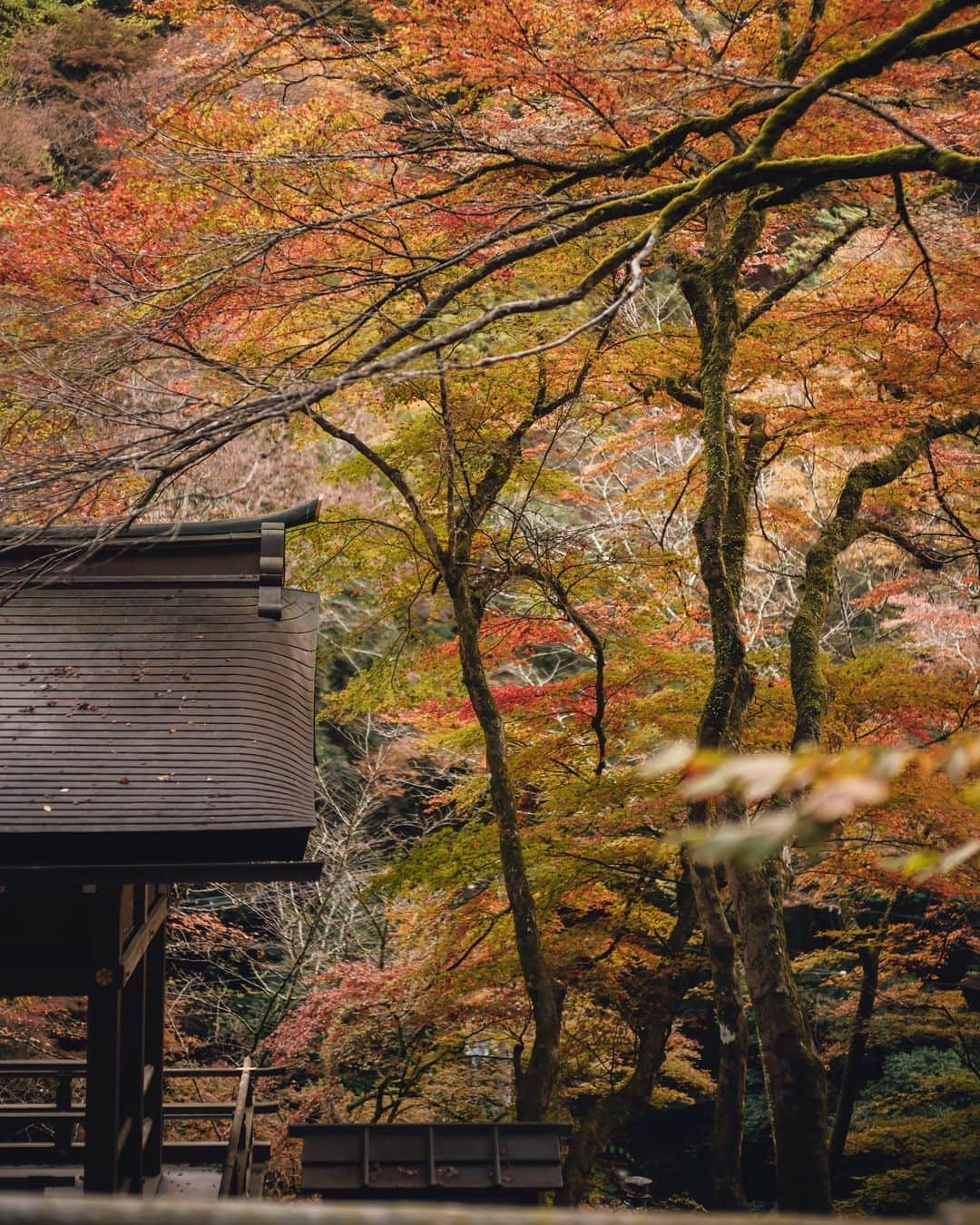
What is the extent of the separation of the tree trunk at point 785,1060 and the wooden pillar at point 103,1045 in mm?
3039

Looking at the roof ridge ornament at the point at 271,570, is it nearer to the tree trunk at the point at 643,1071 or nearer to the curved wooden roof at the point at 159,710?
the curved wooden roof at the point at 159,710

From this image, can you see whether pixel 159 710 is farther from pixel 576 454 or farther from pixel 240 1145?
pixel 576 454

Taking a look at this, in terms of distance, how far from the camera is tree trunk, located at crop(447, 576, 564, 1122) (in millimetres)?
7758

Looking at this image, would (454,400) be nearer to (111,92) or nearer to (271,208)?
(271,208)

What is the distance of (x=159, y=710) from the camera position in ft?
17.0

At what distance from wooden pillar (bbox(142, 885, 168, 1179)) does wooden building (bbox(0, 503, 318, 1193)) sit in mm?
697

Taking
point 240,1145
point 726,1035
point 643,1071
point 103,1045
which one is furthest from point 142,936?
point 643,1071

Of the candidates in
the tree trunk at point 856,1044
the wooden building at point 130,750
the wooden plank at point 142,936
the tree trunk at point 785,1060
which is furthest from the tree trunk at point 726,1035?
the tree trunk at point 856,1044

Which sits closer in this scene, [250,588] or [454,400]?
[250,588]

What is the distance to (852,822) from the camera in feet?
28.6

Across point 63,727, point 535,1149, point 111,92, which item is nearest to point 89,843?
point 63,727

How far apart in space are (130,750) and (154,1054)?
3.31m

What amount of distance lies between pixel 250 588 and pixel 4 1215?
16.8 ft

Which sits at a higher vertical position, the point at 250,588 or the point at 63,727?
the point at 250,588
